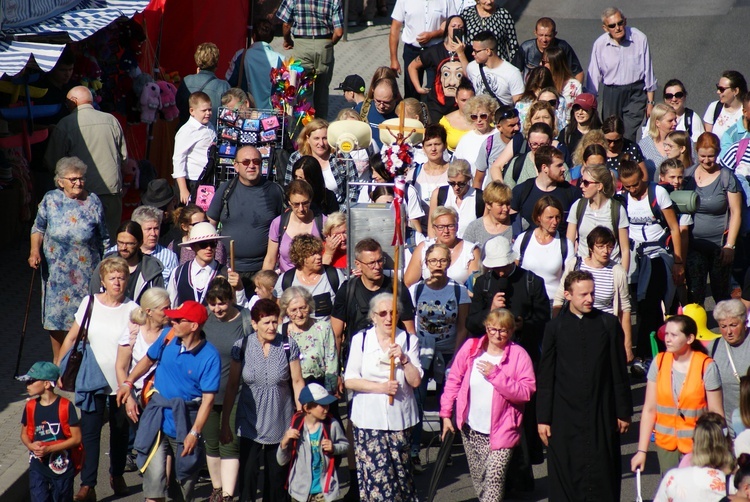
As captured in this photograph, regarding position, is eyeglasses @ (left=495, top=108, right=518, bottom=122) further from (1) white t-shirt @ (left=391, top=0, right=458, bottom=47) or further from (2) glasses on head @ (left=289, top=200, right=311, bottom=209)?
(1) white t-shirt @ (left=391, top=0, right=458, bottom=47)

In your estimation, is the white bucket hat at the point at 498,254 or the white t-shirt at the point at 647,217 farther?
the white t-shirt at the point at 647,217

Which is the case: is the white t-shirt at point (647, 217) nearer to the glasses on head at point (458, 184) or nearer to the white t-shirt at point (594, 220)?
the white t-shirt at point (594, 220)

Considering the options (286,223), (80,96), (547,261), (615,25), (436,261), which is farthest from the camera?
(615,25)

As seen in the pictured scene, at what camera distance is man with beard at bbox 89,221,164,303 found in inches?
382

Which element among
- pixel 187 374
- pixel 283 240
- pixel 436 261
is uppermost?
pixel 283 240

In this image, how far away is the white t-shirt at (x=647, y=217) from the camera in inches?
439

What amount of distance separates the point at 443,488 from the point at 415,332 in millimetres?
1175

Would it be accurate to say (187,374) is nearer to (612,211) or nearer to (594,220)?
(594,220)

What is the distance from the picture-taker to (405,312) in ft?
28.6

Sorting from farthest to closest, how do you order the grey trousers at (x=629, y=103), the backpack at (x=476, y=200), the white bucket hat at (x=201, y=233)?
the grey trousers at (x=629, y=103), the backpack at (x=476, y=200), the white bucket hat at (x=201, y=233)

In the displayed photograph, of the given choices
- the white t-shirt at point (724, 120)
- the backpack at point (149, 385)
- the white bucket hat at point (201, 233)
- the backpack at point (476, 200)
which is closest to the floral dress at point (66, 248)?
the white bucket hat at point (201, 233)

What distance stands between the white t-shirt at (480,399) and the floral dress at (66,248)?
3755 mm

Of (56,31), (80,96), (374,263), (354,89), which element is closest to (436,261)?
(374,263)

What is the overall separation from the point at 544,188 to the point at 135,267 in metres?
3.59
